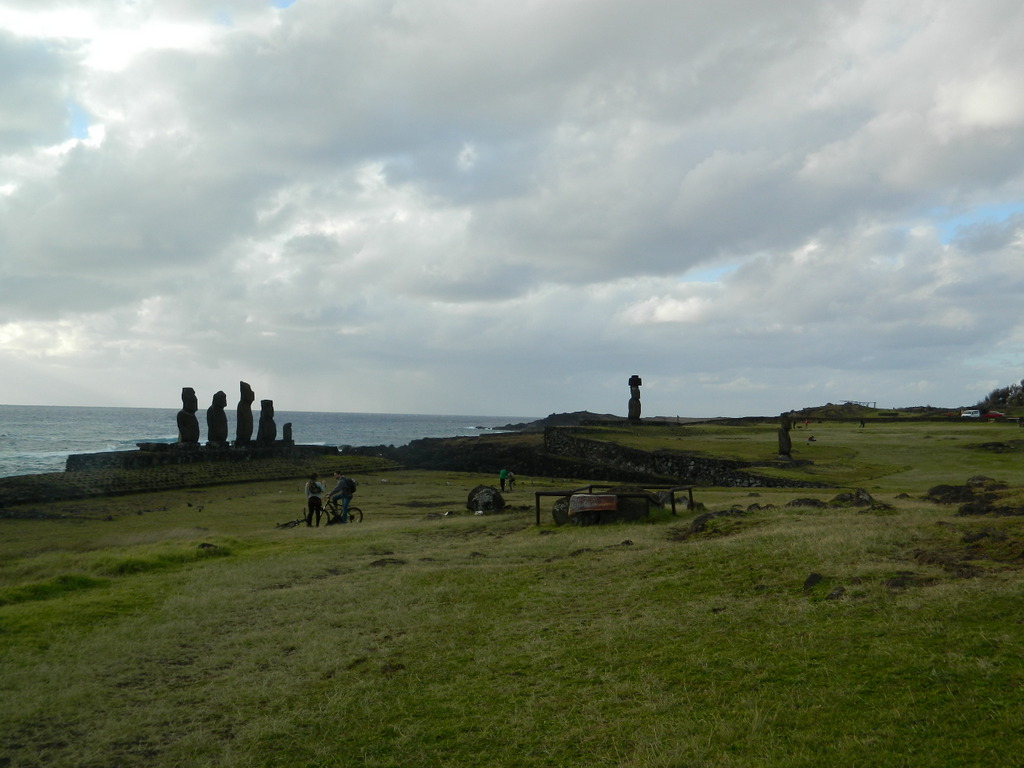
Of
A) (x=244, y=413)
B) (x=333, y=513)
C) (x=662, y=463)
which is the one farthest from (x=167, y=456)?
(x=662, y=463)

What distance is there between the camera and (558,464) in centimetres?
5578

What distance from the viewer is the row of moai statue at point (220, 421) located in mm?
55938

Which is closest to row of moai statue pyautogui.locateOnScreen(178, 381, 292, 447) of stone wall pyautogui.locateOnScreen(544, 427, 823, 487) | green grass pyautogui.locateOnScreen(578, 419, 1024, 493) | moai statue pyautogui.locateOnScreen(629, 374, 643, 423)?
stone wall pyautogui.locateOnScreen(544, 427, 823, 487)

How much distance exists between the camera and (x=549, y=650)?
9.02m

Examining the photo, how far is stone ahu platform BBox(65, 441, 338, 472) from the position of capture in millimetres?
49688

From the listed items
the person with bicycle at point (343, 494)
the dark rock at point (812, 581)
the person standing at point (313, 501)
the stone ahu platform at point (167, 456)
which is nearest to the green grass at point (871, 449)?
the dark rock at point (812, 581)

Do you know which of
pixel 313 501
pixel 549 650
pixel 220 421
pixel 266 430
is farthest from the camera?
pixel 266 430

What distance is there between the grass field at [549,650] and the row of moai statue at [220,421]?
40830 mm

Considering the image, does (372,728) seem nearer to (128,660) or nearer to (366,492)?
(128,660)

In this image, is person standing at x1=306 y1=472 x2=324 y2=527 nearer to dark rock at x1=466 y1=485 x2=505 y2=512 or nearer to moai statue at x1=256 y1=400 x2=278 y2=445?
dark rock at x1=466 y1=485 x2=505 y2=512

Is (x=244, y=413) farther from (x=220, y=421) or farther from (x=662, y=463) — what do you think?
(x=662, y=463)

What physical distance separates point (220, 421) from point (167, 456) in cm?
882

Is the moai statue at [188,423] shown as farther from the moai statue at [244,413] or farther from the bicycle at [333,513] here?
the bicycle at [333,513]

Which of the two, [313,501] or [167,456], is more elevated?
[167,456]
